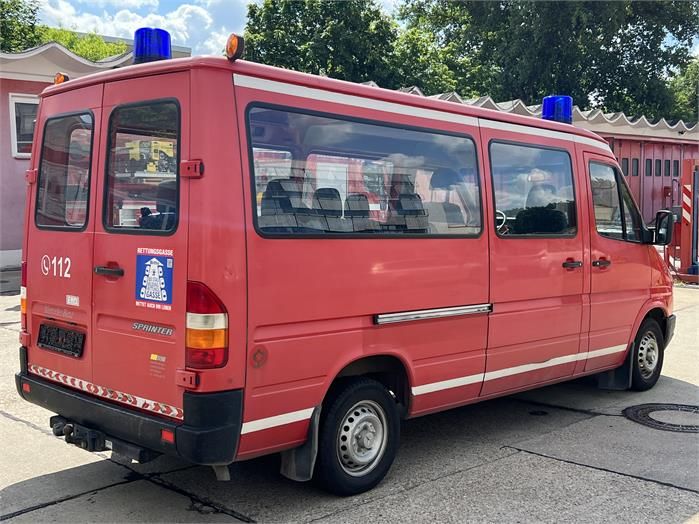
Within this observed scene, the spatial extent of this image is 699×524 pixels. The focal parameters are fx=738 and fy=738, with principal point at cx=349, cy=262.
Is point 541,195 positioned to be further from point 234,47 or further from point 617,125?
point 617,125

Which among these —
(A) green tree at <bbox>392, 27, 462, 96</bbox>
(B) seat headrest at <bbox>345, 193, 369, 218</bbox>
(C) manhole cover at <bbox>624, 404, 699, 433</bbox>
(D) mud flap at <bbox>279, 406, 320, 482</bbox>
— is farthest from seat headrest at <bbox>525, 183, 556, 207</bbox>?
(A) green tree at <bbox>392, 27, 462, 96</bbox>

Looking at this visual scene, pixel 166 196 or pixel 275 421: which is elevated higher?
pixel 166 196

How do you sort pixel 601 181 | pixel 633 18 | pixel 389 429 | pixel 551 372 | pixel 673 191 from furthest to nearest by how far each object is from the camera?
pixel 633 18, pixel 673 191, pixel 601 181, pixel 551 372, pixel 389 429

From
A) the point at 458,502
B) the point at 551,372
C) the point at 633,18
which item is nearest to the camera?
the point at 458,502

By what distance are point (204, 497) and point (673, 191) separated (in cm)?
2008

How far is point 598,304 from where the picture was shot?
6391 mm

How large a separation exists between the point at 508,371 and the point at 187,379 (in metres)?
2.73

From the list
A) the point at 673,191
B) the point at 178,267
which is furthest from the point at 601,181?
the point at 673,191

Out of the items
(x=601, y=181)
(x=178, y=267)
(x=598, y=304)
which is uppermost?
(x=601, y=181)

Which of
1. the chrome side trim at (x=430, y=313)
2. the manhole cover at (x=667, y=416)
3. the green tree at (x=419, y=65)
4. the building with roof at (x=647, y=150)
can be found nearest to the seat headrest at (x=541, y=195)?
the chrome side trim at (x=430, y=313)

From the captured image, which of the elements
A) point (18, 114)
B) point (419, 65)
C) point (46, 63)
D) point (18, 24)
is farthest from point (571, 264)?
point (18, 24)

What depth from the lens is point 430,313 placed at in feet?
16.0

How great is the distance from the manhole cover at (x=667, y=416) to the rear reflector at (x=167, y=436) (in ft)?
13.5

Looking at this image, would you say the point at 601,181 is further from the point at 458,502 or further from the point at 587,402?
the point at 458,502
